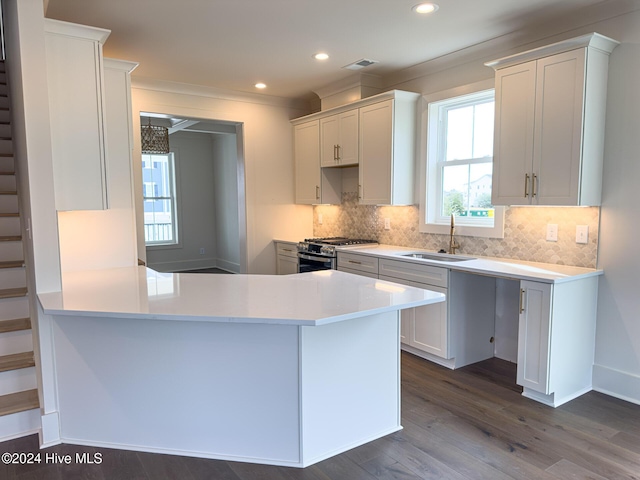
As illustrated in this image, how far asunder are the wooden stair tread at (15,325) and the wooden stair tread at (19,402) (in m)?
0.39

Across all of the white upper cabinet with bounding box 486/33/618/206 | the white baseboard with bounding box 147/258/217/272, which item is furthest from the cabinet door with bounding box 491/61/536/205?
the white baseboard with bounding box 147/258/217/272

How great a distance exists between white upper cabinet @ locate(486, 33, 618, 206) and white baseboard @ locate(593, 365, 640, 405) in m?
1.18

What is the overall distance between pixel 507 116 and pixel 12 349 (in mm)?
3717

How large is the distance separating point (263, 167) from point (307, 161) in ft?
1.81

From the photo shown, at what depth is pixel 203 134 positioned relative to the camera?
324 inches

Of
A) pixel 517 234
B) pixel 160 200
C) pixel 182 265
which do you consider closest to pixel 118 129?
pixel 517 234

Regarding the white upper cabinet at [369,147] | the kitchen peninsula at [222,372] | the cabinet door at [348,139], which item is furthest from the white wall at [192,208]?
the kitchen peninsula at [222,372]

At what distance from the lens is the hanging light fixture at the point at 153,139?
5.46 m

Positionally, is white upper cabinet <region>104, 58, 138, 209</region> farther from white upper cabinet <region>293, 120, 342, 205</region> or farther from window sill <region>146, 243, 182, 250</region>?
window sill <region>146, 243, 182, 250</region>

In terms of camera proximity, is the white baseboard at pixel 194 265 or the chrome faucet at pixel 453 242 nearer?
the chrome faucet at pixel 453 242

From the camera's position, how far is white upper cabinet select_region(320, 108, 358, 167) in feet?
14.9

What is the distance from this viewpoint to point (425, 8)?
2.89 meters

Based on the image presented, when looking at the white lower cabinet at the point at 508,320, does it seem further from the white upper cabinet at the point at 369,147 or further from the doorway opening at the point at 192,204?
the doorway opening at the point at 192,204

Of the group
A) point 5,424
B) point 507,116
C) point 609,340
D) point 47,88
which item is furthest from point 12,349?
point 609,340
